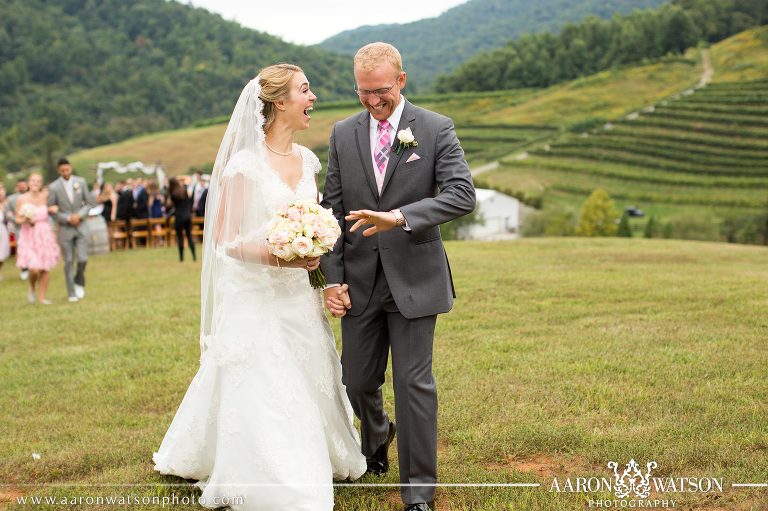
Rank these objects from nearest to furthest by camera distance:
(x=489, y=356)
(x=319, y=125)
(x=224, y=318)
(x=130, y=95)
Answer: (x=224, y=318)
(x=489, y=356)
(x=319, y=125)
(x=130, y=95)

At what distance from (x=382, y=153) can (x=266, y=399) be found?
5.44 feet

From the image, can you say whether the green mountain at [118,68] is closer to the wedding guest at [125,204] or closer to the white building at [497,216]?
the white building at [497,216]

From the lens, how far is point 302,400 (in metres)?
4.97

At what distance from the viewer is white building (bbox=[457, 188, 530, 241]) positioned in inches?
2894

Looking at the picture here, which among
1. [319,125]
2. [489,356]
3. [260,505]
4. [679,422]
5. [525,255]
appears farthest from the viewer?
[319,125]

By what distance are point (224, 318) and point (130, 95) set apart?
14614cm

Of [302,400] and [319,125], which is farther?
[319,125]

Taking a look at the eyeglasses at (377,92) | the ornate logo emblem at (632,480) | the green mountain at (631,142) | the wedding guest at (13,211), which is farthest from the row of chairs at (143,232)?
the green mountain at (631,142)

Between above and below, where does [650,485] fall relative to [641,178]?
above

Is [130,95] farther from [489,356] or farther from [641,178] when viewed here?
[489,356]

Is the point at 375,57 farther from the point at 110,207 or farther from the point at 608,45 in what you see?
the point at 608,45

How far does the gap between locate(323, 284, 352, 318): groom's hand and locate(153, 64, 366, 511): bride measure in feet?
0.69

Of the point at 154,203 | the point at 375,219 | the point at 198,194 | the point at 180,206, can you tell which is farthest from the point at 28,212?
the point at 154,203

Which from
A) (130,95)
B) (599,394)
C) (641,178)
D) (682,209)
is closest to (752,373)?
(599,394)
